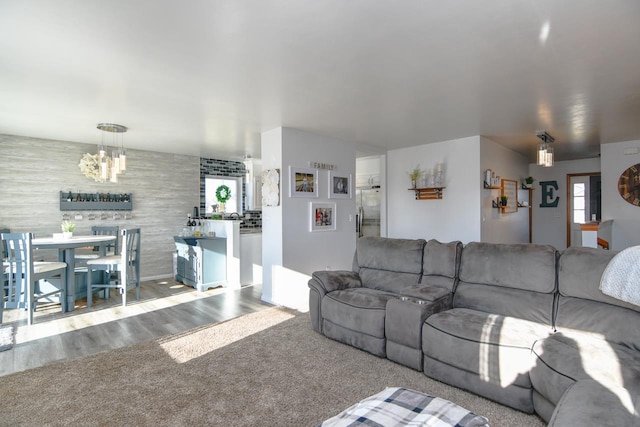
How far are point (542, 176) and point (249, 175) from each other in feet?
23.5

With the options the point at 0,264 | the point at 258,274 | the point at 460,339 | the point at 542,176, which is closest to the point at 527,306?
the point at 460,339

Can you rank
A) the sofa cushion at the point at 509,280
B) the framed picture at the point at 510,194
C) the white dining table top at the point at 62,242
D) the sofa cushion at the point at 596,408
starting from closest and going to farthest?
the sofa cushion at the point at 596,408 → the sofa cushion at the point at 509,280 → the white dining table top at the point at 62,242 → the framed picture at the point at 510,194

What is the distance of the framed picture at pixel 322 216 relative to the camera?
5.24 meters

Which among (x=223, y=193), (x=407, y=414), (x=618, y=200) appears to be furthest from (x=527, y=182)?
(x=407, y=414)

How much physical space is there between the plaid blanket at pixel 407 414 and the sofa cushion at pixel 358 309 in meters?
1.39

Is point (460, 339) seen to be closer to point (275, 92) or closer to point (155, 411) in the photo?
point (155, 411)

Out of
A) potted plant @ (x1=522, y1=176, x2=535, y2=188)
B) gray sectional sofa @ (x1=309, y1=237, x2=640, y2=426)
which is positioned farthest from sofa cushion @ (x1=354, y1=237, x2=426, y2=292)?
potted plant @ (x1=522, y1=176, x2=535, y2=188)

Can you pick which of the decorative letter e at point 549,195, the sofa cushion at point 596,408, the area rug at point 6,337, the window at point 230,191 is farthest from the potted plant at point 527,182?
the area rug at point 6,337

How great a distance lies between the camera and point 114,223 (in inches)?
244

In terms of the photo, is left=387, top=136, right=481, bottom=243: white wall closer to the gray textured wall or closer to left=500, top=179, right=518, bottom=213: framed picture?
left=500, top=179, right=518, bottom=213: framed picture

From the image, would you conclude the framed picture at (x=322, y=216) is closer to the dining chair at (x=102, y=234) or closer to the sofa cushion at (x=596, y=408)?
the dining chair at (x=102, y=234)

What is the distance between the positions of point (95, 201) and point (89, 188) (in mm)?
239

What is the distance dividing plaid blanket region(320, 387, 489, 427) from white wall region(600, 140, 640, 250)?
264 inches

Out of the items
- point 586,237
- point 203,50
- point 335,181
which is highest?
point 203,50
